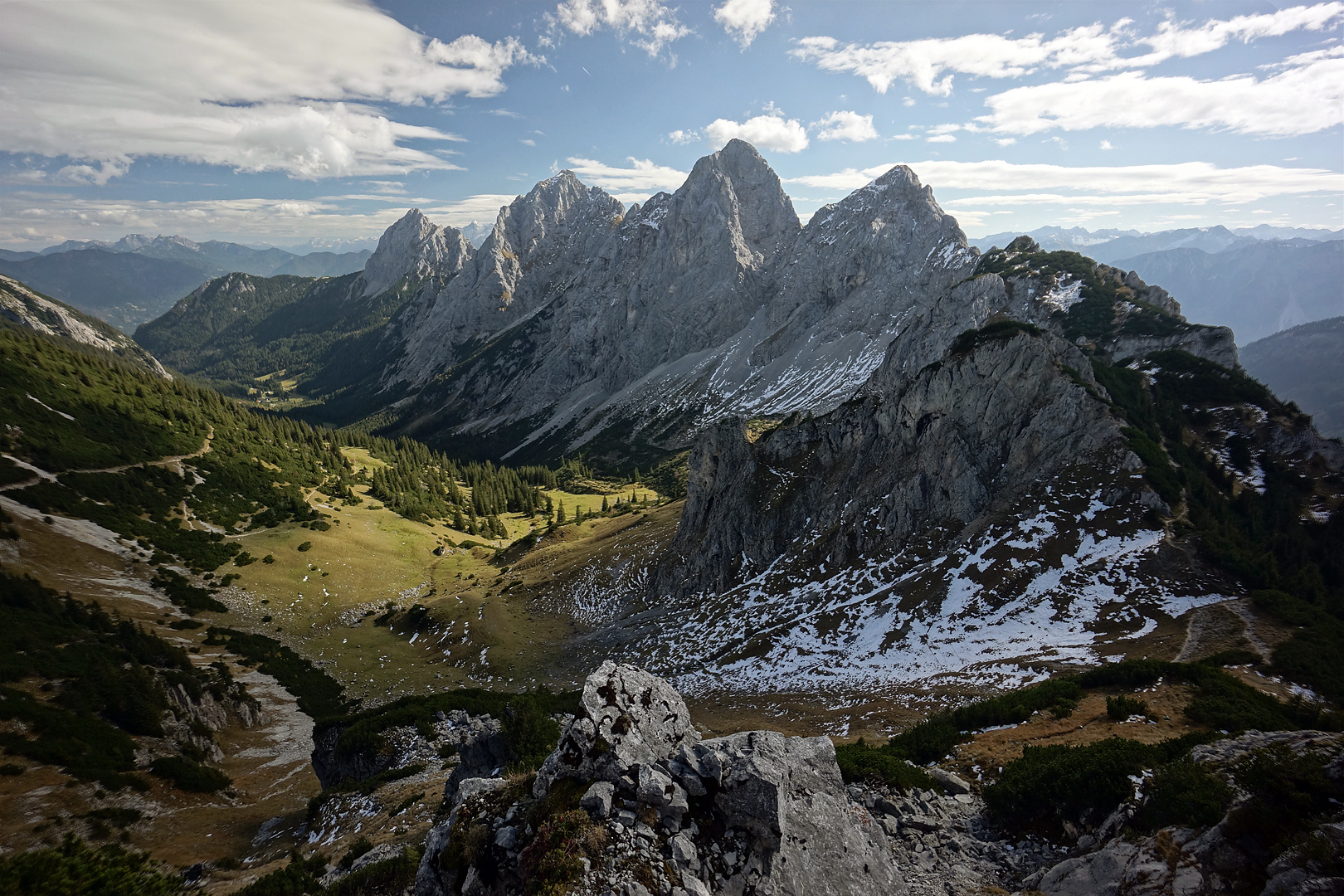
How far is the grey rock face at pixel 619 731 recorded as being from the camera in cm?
1202

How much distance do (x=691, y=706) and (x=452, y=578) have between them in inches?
2267

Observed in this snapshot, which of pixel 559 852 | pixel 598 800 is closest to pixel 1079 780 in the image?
pixel 598 800

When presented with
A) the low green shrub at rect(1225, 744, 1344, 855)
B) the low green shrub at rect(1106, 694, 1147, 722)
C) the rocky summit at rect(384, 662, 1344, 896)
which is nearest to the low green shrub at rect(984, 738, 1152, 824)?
the rocky summit at rect(384, 662, 1344, 896)

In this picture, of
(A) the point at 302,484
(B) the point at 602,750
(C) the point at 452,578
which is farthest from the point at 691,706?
(A) the point at 302,484

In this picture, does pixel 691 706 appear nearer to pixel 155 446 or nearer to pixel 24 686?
pixel 24 686

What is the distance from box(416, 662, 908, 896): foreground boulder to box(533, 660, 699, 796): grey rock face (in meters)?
0.04

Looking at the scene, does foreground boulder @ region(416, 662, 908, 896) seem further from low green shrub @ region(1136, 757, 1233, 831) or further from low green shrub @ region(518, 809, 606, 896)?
low green shrub @ region(1136, 757, 1233, 831)

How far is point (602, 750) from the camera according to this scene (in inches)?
480

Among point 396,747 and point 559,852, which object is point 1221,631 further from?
point 396,747

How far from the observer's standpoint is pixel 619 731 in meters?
12.8

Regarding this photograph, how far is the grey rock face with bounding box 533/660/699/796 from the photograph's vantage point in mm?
12023

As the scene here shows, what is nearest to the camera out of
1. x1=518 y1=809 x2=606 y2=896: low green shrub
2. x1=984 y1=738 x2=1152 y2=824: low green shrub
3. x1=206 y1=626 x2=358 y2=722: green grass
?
x1=518 y1=809 x2=606 y2=896: low green shrub

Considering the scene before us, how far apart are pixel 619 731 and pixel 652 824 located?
218 centimetres

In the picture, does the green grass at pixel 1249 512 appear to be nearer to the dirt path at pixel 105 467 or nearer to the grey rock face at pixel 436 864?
the grey rock face at pixel 436 864
